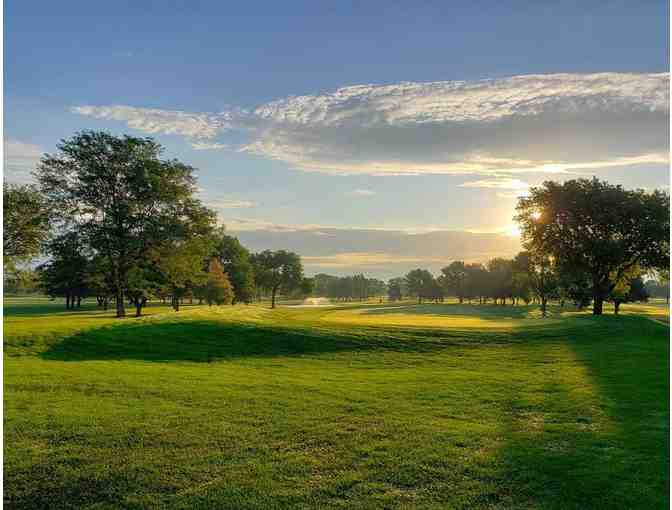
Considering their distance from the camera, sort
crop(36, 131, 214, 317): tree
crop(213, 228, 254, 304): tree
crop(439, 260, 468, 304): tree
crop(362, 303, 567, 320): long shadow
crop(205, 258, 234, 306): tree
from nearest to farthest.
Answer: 1. crop(36, 131, 214, 317): tree
2. crop(362, 303, 567, 320): long shadow
3. crop(205, 258, 234, 306): tree
4. crop(213, 228, 254, 304): tree
5. crop(439, 260, 468, 304): tree

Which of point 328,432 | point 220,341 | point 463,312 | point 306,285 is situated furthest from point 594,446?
point 306,285

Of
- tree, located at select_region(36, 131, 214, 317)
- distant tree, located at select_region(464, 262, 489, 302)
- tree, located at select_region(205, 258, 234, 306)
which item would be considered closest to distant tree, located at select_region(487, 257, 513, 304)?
distant tree, located at select_region(464, 262, 489, 302)

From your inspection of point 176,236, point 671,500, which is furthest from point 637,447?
point 176,236

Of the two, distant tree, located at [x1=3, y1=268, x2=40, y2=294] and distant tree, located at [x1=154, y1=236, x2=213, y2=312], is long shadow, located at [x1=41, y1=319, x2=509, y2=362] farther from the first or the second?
distant tree, located at [x1=3, y1=268, x2=40, y2=294]

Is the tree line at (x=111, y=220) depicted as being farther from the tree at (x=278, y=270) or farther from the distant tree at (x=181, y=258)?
the tree at (x=278, y=270)

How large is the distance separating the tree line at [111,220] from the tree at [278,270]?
5814cm

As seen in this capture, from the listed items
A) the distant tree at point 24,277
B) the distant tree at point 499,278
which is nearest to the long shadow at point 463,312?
the distant tree at point 499,278

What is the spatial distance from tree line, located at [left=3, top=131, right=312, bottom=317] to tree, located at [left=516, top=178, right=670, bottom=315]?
3505 cm

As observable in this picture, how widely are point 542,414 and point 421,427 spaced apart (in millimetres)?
3591

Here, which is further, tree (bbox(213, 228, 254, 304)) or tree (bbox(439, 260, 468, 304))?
tree (bbox(439, 260, 468, 304))

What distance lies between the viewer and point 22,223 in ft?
147

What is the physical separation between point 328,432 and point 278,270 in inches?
3901

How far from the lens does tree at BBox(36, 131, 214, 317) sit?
42.2 metres

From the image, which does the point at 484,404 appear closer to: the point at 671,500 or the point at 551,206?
the point at 671,500
